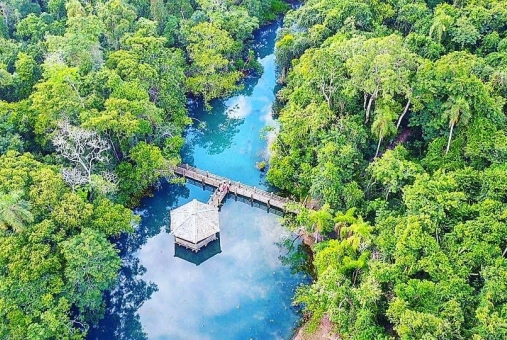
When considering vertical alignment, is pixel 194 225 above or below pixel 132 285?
above

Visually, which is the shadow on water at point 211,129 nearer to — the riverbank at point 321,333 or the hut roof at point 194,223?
the hut roof at point 194,223

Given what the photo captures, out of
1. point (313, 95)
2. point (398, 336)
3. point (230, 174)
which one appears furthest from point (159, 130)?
point (398, 336)

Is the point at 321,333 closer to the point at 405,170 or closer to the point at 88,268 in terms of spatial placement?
the point at 405,170

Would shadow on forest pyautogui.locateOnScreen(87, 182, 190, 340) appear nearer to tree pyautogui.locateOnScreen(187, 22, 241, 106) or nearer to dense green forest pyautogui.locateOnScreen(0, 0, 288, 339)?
dense green forest pyautogui.locateOnScreen(0, 0, 288, 339)

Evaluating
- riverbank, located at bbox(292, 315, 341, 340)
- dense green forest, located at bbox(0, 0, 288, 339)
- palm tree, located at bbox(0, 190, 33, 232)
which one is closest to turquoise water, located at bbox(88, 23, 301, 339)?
riverbank, located at bbox(292, 315, 341, 340)

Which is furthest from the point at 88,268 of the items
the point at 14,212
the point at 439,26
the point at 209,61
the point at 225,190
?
the point at 439,26

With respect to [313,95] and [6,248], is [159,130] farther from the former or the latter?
[6,248]
